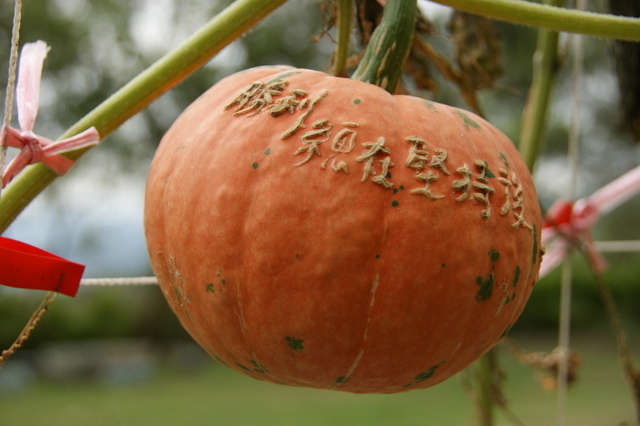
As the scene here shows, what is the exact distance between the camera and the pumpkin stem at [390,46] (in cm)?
67

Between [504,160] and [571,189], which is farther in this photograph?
[571,189]

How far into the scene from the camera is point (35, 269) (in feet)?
1.94

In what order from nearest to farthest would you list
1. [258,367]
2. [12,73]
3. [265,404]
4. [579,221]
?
[12,73] < [258,367] < [579,221] < [265,404]

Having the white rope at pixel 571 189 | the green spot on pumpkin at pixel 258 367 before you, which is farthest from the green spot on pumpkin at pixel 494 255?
the white rope at pixel 571 189

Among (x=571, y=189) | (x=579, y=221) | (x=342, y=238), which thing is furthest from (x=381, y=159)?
(x=579, y=221)

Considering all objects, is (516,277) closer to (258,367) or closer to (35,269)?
(258,367)

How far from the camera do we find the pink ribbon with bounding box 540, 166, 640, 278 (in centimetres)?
127

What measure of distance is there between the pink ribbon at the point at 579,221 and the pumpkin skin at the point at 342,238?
2.23 feet

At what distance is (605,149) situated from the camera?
37.3ft

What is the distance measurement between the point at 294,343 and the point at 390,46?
0.95 ft

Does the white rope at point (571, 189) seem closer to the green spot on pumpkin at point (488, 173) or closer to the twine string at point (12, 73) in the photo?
the green spot on pumpkin at point (488, 173)

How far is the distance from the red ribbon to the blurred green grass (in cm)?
515

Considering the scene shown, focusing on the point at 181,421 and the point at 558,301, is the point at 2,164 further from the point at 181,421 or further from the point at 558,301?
the point at 558,301

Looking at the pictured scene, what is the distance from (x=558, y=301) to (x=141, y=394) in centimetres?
586
